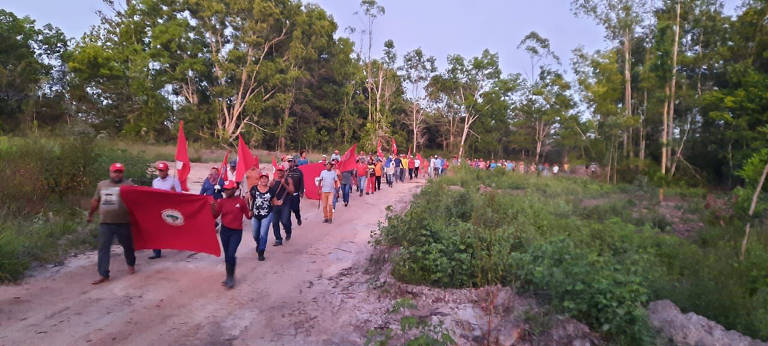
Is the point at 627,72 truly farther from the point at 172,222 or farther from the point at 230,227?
the point at 172,222

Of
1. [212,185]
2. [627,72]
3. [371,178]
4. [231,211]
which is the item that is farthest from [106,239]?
[627,72]

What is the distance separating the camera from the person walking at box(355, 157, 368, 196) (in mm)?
17359

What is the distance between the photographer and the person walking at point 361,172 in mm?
17359

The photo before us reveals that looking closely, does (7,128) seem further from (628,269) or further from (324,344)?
(628,269)

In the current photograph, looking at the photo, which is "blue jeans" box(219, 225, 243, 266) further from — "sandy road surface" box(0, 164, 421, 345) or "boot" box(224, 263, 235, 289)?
"sandy road surface" box(0, 164, 421, 345)

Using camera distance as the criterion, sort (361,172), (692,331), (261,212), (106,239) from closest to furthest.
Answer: (692,331) < (106,239) < (261,212) < (361,172)

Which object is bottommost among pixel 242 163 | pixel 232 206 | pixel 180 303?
pixel 180 303

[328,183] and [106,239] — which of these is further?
[328,183]

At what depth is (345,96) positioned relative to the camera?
44875 mm

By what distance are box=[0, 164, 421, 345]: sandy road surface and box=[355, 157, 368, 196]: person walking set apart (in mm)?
8931

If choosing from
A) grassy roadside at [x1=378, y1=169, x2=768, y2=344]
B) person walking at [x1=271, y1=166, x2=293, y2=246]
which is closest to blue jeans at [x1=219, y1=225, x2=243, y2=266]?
person walking at [x1=271, y1=166, x2=293, y2=246]

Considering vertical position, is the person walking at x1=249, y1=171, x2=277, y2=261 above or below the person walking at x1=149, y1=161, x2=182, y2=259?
below

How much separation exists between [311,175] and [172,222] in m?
7.26

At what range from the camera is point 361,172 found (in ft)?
56.9
